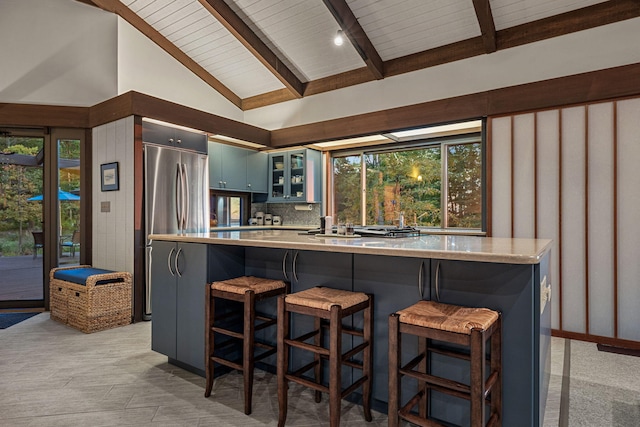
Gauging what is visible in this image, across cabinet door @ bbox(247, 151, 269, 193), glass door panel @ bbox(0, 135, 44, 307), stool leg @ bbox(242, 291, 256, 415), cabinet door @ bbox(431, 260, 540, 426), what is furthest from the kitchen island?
cabinet door @ bbox(247, 151, 269, 193)

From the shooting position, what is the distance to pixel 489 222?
12.5ft

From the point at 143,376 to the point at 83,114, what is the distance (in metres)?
3.31

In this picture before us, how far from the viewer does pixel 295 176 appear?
6066 millimetres

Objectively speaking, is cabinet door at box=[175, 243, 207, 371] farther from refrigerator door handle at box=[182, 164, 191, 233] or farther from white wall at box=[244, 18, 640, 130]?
white wall at box=[244, 18, 640, 130]

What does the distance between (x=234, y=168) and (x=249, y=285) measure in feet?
12.2

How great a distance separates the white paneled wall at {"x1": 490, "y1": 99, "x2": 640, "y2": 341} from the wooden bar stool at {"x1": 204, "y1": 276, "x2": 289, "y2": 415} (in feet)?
8.73

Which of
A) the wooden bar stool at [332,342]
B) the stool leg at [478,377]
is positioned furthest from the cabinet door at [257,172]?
the stool leg at [478,377]

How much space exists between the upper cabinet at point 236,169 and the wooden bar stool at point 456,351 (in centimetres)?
427

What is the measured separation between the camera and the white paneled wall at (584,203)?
3.15 metres

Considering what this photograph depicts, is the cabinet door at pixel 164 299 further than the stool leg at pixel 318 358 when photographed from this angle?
Yes

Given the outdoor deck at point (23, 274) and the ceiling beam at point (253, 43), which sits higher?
the ceiling beam at point (253, 43)

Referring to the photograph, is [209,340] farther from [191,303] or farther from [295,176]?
[295,176]

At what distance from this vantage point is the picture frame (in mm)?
4020

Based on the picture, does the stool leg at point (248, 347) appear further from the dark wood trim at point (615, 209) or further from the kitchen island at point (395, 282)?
the dark wood trim at point (615, 209)
